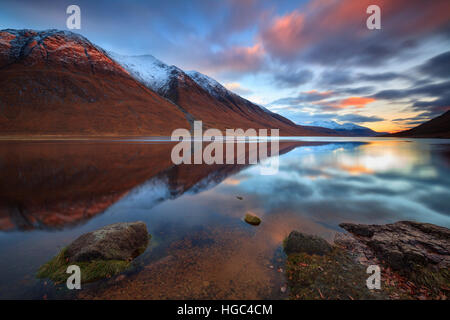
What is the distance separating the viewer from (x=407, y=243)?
17.5 ft

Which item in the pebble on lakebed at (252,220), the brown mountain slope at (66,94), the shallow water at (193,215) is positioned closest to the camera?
the shallow water at (193,215)

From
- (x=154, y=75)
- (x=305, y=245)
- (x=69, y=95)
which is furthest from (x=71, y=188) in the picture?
(x=154, y=75)

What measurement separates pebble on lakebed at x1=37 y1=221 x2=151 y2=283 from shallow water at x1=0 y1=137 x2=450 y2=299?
255mm

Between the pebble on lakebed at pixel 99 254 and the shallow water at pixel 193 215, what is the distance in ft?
0.84

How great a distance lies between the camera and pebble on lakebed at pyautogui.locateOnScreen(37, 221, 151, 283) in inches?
181

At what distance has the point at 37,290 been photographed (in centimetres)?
409

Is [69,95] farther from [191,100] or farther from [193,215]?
[193,215]

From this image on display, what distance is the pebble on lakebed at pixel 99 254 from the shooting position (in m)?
4.59

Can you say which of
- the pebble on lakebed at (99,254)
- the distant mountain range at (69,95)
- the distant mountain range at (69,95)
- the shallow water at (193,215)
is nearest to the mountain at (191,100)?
the distant mountain range at (69,95)

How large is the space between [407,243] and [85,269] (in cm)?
869

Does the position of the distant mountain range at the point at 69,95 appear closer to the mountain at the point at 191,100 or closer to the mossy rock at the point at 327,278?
the mountain at the point at 191,100
